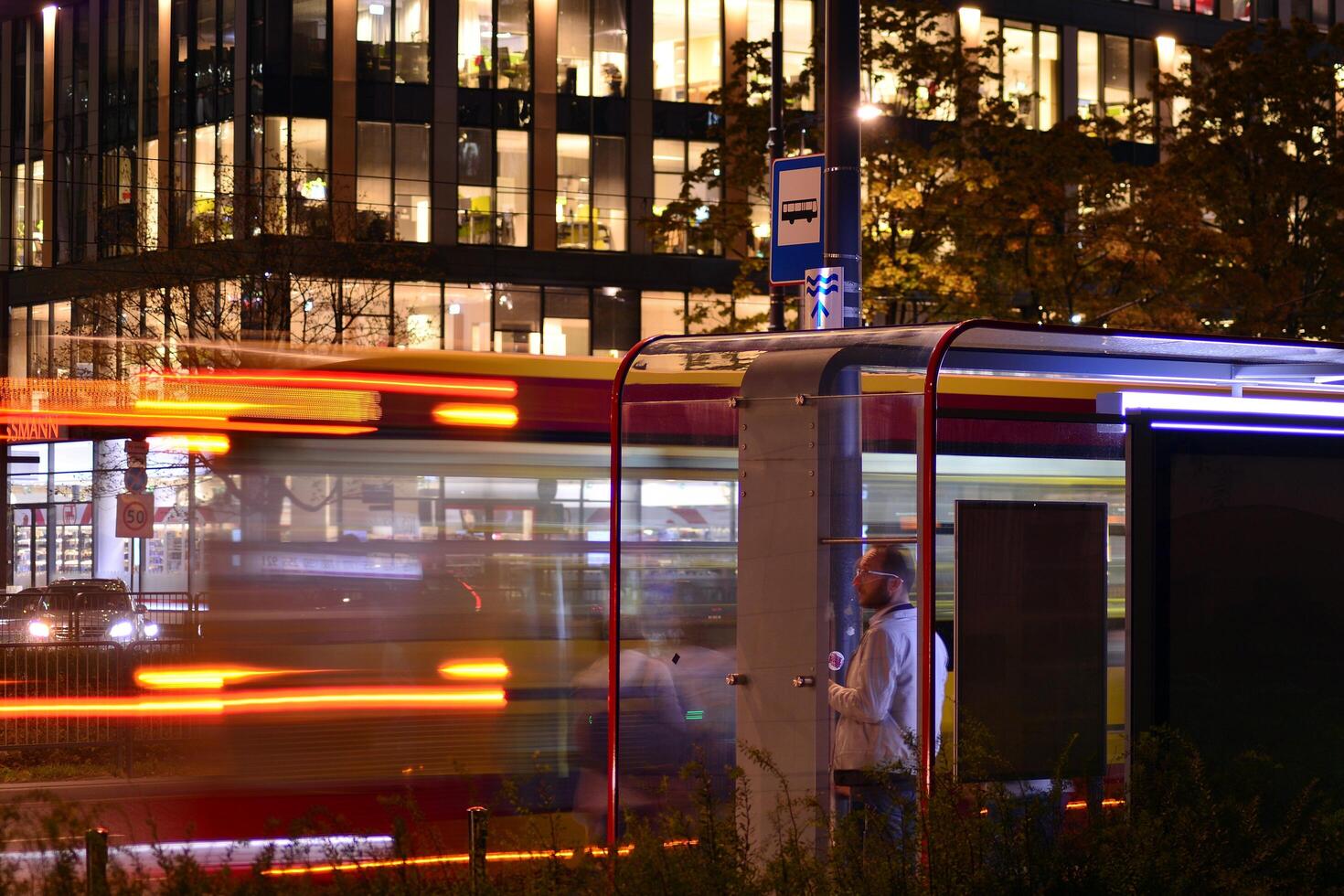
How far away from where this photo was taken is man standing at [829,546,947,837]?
7.51 meters

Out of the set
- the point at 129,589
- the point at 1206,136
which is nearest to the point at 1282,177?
the point at 1206,136

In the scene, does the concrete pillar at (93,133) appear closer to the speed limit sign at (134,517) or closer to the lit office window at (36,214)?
the lit office window at (36,214)

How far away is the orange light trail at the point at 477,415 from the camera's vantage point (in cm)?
978

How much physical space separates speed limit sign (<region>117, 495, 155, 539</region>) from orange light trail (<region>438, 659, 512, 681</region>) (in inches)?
112

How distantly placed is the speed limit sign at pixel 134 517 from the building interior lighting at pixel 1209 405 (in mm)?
6379

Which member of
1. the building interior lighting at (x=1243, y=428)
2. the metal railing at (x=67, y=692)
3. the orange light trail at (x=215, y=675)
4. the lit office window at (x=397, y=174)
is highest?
the lit office window at (x=397, y=174)

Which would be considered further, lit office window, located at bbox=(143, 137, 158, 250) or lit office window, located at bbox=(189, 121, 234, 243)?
lit office window, located at bbox=(143, 137, 158, 250)

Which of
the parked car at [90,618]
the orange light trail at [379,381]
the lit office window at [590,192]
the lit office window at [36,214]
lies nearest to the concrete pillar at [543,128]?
the lit office window at [590,192]

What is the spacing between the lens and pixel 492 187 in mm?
45250

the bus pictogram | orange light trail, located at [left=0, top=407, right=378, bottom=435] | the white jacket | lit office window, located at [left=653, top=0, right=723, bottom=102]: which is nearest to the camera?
the white jacket

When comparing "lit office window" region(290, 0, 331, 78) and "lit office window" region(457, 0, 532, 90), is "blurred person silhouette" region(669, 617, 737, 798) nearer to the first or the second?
"lit office window" region(290, 0, 331, 78)

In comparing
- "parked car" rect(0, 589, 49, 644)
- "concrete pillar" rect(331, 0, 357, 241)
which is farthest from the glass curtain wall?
"parked car" rect(0, 589, 49, 644)

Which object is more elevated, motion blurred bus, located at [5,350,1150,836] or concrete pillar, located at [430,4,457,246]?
concrete pillar, located at [430,4,457,246]

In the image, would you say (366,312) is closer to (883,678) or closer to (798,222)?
(798,222)
